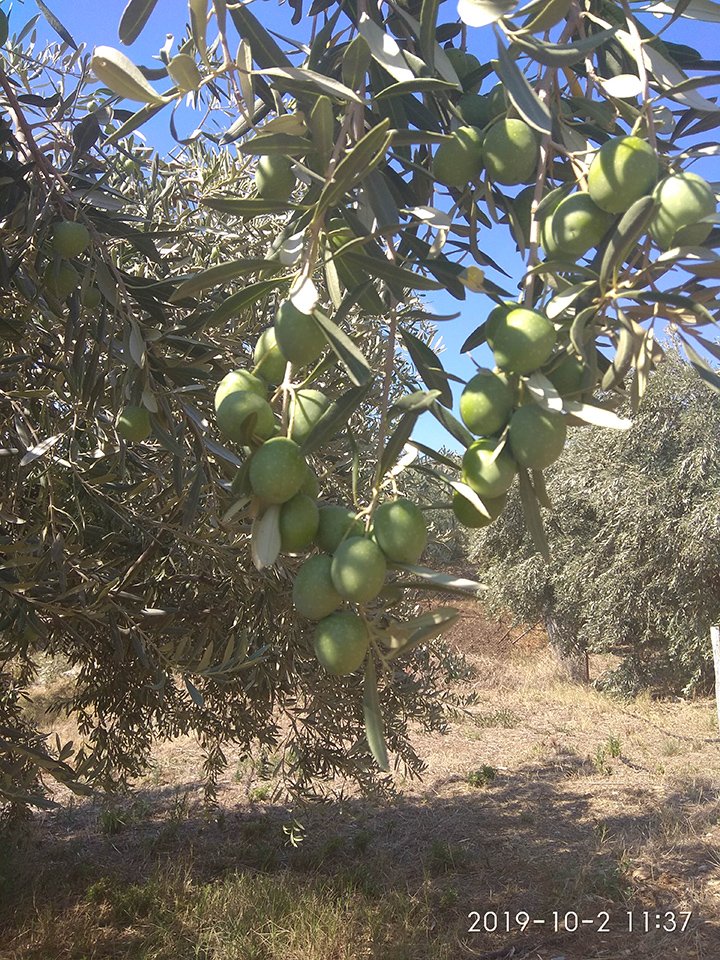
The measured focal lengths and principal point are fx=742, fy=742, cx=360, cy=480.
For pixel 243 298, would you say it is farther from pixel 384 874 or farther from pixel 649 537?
pixel 649 537

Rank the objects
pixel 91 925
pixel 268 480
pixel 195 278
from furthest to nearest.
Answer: pixel 91 925 < pixel 195 278 < pixel 268 480

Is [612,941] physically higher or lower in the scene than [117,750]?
lower

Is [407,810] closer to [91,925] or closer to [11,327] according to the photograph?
[91,925]

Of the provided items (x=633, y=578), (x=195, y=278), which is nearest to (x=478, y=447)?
(x=195, y=278)

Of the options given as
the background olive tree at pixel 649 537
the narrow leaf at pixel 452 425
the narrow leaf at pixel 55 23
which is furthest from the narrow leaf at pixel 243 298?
the background olive tree at pixel 649 537

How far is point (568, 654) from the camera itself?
1520 centimetres

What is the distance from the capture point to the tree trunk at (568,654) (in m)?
15.0

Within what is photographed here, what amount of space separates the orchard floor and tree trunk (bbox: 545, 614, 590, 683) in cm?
480

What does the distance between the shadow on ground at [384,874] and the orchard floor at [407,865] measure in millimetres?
18

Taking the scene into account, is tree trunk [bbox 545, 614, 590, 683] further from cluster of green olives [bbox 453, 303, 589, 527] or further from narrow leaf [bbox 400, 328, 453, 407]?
cluster of green olives [bbox 453, 303, 589, 527]

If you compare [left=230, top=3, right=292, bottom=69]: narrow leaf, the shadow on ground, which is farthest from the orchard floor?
[left=230, top=3, right=292, bottom=69]: narrow leaf

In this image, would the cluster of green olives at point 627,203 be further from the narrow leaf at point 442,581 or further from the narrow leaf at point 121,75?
the narrow leaf at point 121,75

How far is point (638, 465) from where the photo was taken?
12570 millimetres

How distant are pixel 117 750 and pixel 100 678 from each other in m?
0.48
